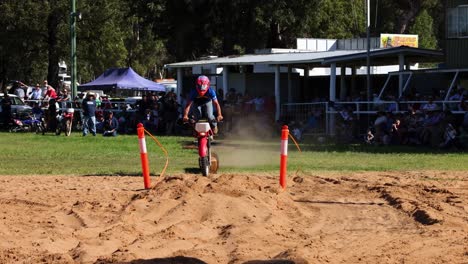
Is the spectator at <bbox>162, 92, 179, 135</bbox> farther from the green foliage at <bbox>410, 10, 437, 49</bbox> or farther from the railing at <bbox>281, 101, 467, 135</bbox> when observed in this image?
the green foliage at <bbox>410, 10, 437, 49</bbox>

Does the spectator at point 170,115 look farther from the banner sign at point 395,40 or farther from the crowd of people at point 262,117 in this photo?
the banner sign at point 395,40

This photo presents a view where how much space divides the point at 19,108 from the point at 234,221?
3016 centimetres

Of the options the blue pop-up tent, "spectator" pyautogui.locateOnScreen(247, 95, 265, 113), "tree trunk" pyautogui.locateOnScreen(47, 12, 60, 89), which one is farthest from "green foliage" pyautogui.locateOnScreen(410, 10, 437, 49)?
"spectator" pyautogui.locateOnScreen(247, 95, 265, 113)

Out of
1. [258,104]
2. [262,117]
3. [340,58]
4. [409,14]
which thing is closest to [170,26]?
[258,104]

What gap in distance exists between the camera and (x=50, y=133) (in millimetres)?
35531

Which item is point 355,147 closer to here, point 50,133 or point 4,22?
point 50,133

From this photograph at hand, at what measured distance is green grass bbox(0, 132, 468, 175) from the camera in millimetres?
18906

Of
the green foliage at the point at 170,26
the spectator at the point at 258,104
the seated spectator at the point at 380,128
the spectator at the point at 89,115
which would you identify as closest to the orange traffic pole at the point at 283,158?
the seated spectator at the point at 380,128

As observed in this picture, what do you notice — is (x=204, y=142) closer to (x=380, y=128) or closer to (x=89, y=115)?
(x=380, y=128)

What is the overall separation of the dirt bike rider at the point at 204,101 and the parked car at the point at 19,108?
23355 mm

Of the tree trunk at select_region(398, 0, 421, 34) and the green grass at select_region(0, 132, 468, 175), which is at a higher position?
the tree trunk at select_region(398, 0, 421, 34)

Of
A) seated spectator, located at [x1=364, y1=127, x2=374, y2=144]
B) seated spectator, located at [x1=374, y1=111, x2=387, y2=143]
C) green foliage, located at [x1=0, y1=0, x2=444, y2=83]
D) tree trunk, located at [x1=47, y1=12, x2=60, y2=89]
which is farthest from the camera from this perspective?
tree trunk, located at [x1=47, y1=12, x2=60, y2=89]

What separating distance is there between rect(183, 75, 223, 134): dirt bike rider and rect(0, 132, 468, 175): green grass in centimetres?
67

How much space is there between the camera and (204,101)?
652 inches
